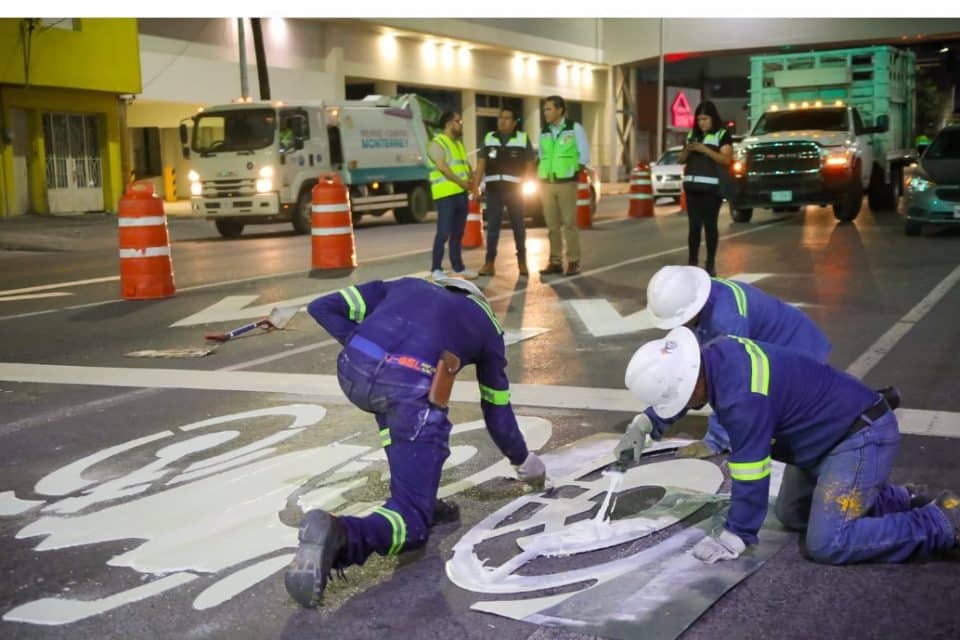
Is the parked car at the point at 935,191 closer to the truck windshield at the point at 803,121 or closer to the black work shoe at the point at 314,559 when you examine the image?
the truck windshield at the point at 803,121

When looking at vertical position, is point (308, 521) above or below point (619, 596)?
above

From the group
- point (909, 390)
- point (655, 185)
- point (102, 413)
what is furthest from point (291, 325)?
point (655, 185)

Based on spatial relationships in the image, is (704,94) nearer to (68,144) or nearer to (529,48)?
(529,48)

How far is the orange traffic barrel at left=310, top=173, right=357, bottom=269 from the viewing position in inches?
556

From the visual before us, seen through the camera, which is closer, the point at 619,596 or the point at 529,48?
the point at 619,596

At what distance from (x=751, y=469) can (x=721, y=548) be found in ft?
1.16

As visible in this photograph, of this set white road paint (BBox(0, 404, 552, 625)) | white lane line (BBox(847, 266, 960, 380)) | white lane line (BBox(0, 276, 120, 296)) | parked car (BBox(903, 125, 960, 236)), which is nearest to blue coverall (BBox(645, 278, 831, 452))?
white road paint (BBox(0, 404, 552, 625))

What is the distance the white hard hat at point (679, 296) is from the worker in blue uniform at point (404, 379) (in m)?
0.80

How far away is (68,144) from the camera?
2914 cm

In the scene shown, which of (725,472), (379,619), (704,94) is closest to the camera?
(379,619)

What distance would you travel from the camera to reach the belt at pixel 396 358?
4.09 meters

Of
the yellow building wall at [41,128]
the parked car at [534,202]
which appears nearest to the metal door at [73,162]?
the yellow building wall at [41,128]

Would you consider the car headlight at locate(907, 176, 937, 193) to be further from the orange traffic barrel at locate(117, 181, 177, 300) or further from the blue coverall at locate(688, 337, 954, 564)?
the blue coverall at locate(688, 337, 954, 564)

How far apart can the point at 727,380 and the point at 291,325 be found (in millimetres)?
6589
